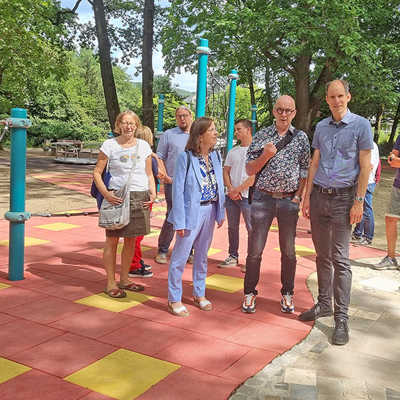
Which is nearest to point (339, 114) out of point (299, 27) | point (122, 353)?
point (122, 353)

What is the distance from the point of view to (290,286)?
175 inches

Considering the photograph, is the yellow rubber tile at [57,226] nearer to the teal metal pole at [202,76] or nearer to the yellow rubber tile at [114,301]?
the teal metal pole at [202,76]

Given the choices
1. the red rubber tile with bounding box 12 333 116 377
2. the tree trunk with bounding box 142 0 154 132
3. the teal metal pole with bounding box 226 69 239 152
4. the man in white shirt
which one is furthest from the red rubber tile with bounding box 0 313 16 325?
the tree trunk with bounding box 142 0 154 132

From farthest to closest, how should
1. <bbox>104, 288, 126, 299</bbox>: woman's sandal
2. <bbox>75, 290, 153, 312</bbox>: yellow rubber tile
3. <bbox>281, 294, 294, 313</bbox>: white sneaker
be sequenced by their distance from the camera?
<bbox>104, 288, 126, 299</bbox>: woman's sandal → <bbox>281, 294, 294, 313</bbox>: white sneaker → <bbox>75, 290, 153, 312</bbox>: yellow rubber tile

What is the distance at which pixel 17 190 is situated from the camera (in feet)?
15.6

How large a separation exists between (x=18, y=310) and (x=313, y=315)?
2436 mm

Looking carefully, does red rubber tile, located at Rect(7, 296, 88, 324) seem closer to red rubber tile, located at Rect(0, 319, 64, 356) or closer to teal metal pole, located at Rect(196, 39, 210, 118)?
red rubber tile, located at Rect(0, 319, 64, 356)

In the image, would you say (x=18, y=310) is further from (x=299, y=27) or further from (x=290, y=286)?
(x=299, y=27)

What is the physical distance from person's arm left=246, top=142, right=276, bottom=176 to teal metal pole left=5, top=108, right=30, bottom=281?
209cm

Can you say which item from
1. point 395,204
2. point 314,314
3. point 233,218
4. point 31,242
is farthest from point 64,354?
point 395,204

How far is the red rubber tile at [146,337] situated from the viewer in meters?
3.51

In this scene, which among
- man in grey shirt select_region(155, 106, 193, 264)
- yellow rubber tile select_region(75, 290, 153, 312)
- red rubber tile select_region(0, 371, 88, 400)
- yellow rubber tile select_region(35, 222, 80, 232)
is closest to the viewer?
red rubber tile select_region(0, 371, 88, 400)

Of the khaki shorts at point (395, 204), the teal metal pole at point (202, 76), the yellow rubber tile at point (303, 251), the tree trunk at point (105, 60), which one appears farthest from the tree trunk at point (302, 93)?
the khaki shorts at point (395, 204)

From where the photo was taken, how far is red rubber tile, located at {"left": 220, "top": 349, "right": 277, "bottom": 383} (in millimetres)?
3129
